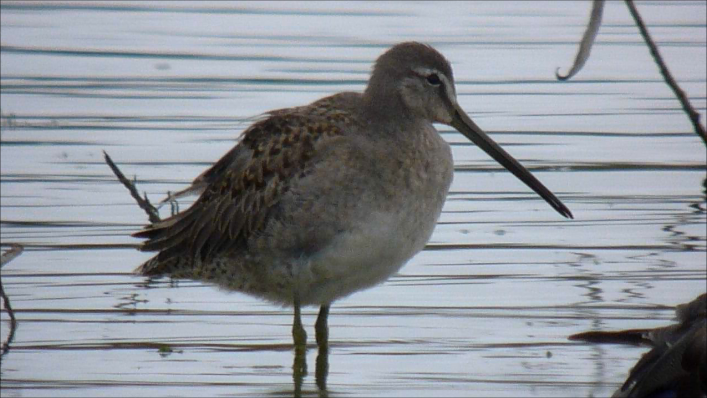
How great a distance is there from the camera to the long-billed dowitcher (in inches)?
227

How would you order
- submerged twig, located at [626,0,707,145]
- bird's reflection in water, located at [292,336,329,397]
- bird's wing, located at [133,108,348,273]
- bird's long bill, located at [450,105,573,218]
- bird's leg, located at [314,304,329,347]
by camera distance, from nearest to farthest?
submerged twig, located at [626,0,707,145]
bird's reflection in water, located at [292,336,329,397]
bird's wing, located at [133,108,348,273]
bird's leg, located at [314,304,329,347]
bird's long bill, located at [450,105,573,218]

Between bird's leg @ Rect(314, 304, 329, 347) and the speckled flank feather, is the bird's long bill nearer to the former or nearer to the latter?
the speckled flank feather

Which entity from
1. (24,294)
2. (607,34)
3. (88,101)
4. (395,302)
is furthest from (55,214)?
(607,34)

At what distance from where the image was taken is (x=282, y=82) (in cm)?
1146

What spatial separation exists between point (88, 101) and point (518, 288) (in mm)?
5039

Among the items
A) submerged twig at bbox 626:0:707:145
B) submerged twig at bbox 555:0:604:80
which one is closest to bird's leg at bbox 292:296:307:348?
submerged twig at bbox 555:0:604:80

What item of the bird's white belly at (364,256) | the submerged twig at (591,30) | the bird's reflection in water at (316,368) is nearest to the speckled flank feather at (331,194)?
the bird's white belly at (364,256)

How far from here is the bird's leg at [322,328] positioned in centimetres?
612

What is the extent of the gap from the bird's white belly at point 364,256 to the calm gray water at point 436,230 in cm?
31

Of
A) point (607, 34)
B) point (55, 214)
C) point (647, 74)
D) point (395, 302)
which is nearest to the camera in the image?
point (395, 302)

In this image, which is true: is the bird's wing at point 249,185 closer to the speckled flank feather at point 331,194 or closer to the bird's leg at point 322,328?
the speckled flank feather at point 331,194

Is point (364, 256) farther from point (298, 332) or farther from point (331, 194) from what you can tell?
point (298, 332)

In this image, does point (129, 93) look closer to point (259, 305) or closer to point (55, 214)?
point (55, 214)

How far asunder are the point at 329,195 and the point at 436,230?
2.25 m
